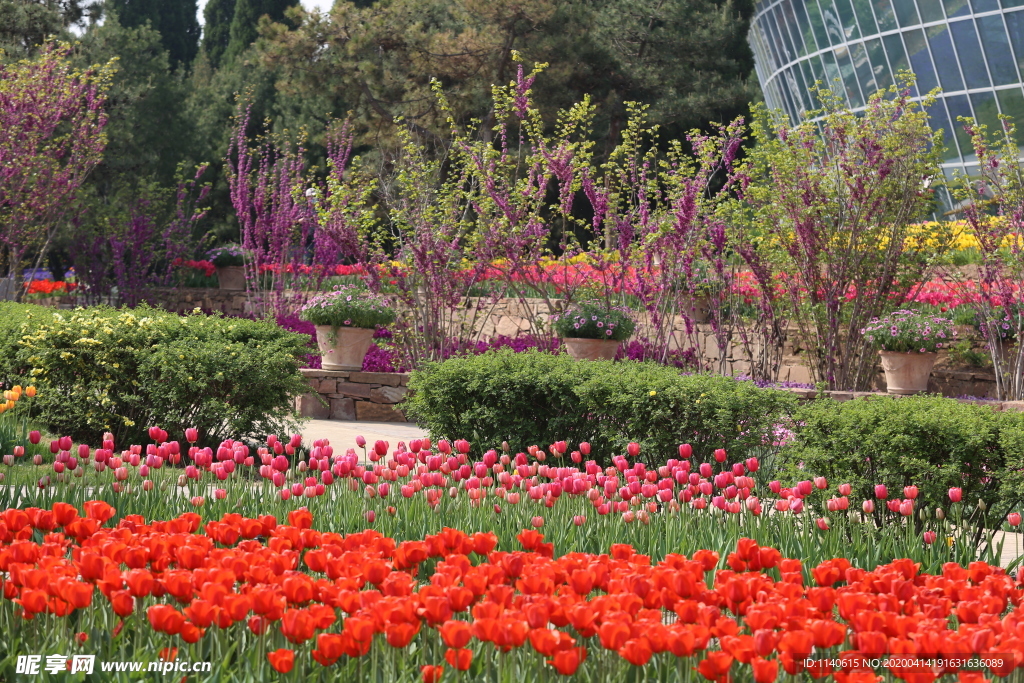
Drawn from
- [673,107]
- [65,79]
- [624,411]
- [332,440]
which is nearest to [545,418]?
[624,411]

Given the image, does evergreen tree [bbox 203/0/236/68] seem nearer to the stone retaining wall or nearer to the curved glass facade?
the curved glass facade

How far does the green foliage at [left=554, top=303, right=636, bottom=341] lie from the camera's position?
9.79m

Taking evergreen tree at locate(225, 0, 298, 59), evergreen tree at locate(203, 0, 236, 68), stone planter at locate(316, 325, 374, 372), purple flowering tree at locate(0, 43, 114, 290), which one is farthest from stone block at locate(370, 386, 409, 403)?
evergreen tree at locate(203, 0, 236, 68)

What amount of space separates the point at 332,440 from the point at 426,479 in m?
4.44

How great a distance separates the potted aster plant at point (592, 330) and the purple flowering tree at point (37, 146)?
8079 mm

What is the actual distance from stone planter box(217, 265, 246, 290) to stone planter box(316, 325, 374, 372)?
8058 millimetres

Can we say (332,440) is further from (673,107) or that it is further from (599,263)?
(673,107)

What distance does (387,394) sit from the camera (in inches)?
390

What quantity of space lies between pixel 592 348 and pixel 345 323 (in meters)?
2.53

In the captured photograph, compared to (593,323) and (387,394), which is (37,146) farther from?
(593,323)

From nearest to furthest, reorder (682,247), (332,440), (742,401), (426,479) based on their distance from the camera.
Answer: (426,479)
(742,401)
(332,440)
(682,247)

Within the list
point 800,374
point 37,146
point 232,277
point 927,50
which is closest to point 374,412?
point 800,374

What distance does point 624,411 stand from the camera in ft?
19.1

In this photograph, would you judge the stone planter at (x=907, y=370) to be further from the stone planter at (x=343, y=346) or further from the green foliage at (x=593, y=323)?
the stone planter at (x=343, y=346)
